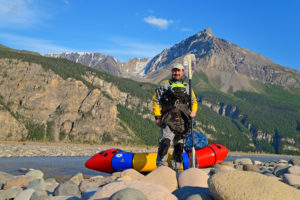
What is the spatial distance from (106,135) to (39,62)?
63.9 metres

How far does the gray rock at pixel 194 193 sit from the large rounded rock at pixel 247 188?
263 mm

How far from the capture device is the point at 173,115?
9.12 metres

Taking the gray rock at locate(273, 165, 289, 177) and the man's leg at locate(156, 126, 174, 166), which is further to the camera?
the gray rock at locate(273, 165, 289, 177)

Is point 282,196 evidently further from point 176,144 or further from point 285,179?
point 176,144

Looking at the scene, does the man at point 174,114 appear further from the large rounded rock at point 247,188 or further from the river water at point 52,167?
the river water at point 52,167

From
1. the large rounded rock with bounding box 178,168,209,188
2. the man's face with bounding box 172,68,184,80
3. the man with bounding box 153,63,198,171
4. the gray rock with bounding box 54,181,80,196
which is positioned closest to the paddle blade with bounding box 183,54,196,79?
the man's face with bounding box 172,68,184,80

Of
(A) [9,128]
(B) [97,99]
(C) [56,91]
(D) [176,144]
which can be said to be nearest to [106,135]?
(B) [97,99]

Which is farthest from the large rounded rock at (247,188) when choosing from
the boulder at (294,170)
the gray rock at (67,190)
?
the boulder at (294,170)

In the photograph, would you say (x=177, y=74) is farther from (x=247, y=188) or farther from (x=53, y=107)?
(x=53, y=107)

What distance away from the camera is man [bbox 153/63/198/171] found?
9.12 metres

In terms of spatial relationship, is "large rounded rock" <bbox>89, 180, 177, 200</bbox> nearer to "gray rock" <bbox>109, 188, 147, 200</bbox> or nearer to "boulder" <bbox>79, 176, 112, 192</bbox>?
"gray rock" <bbox>109, 188, 147, 200</bbox>

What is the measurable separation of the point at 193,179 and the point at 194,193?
3.76ft

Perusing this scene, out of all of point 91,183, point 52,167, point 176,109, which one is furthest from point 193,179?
point 52,167

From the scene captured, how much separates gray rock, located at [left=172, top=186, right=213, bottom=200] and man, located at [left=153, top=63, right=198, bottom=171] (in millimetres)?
2923
